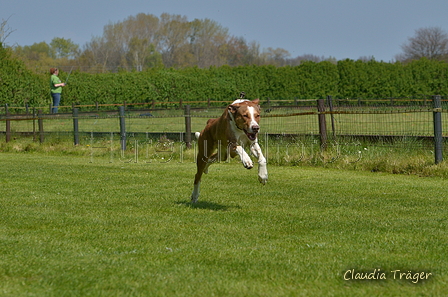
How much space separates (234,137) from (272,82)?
44.8 m

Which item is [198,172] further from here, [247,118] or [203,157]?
[247,118]

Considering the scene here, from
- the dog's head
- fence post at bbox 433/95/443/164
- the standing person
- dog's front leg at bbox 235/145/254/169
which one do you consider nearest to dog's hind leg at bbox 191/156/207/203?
dog's front leg at bbox 235/145/254/169

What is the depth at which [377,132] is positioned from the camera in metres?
16.2

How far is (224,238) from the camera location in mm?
6531

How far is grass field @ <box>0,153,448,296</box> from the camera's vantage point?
4.69 metres

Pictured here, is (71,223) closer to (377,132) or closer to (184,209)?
(184,209)

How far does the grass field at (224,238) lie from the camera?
4.69 m

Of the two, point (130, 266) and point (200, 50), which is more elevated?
point (200, 50)

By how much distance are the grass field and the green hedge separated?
1475 inches

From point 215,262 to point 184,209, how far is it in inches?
131

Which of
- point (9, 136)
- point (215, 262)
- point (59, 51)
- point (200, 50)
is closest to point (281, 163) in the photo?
point (215, 262)

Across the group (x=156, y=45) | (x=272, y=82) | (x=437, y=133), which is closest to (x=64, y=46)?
(x=156, y=45)

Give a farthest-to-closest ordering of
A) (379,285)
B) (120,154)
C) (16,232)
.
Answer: (120,154) → (16,232) → (379,285)

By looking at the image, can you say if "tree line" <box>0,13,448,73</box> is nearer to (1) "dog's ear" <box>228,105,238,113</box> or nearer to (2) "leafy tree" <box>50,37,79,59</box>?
(2) "leafy tree" <box>50,37,79,59</box>
